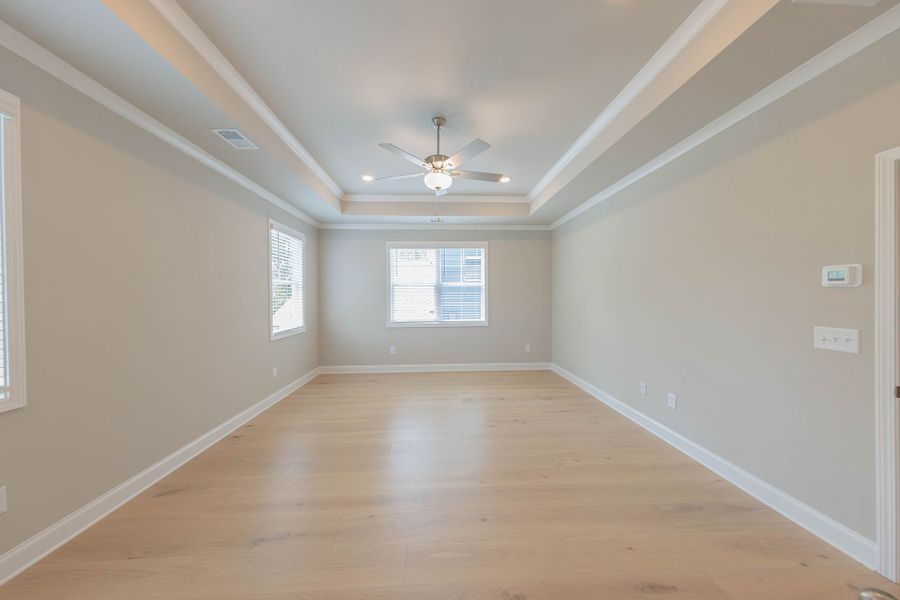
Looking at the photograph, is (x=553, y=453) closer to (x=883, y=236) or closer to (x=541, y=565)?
(x=541, y=565)

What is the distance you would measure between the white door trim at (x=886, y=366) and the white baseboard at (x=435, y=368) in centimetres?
448

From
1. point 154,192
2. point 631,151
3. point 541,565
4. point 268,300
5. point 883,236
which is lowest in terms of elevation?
point 541,565

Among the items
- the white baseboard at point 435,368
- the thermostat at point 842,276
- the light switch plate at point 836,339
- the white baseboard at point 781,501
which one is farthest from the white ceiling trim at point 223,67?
the white baseboard at point 781,501

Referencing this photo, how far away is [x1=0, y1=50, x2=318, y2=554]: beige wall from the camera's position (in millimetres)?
1721

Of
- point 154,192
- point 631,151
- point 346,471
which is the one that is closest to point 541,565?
point 346,471

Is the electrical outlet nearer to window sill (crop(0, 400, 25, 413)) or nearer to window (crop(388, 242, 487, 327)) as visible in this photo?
window (crop(388, 242, 487, 327))

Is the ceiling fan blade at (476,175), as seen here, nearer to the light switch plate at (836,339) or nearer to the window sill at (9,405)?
the light switch plate at (836,339)

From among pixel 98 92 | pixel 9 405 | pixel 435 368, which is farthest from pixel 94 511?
pixel 435 368

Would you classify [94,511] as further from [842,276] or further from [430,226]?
[430,226]

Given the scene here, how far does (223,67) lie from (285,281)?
2.85 meters

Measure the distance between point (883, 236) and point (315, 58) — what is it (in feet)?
10.3

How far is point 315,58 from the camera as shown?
219 cm

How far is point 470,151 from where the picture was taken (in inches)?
108

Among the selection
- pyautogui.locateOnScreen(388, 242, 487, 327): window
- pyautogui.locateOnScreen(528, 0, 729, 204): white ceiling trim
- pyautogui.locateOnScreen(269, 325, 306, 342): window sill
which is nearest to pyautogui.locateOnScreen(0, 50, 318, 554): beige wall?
pyautogui.locateOnScreen(269, 325, 306, 342): window sill
